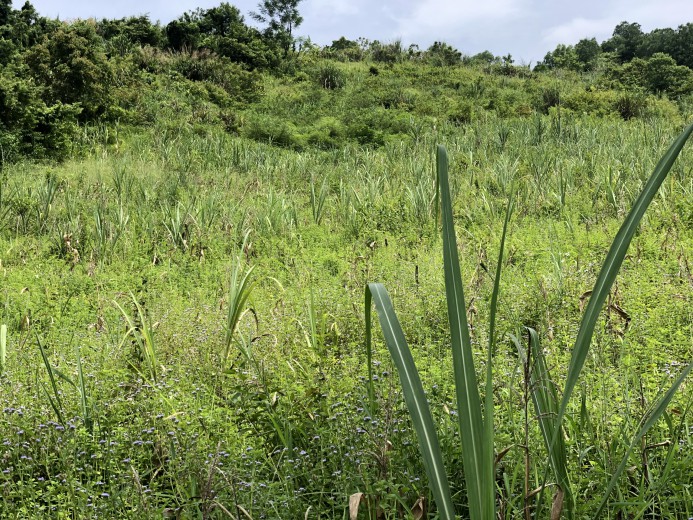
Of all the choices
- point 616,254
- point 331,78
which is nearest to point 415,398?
point 616,254

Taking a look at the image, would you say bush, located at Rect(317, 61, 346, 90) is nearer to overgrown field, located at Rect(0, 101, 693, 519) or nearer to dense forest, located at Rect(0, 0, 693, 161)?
dense forest, located at Rect(0, 0, 693, 161)

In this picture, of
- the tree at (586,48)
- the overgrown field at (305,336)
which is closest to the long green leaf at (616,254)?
the overgrown field at (305,336)

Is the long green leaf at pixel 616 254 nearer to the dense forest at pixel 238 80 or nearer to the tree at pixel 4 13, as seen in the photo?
the dense forest at pixel 238 80

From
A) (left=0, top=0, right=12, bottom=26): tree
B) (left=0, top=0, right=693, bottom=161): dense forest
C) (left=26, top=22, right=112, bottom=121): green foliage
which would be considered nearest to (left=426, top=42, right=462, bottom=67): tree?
(left=0, top=0, right=693, bottom=161): dense forest

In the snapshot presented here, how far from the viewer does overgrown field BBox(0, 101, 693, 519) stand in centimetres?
161

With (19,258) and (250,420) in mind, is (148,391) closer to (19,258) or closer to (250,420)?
(250,420)

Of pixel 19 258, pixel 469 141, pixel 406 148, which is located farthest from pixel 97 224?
pixel 469 141

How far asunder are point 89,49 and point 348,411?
42.5 ft

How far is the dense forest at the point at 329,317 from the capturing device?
1.36m

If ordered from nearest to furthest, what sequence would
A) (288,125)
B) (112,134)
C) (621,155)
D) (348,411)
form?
(348,411), (621,155), (112,134), (288,125)

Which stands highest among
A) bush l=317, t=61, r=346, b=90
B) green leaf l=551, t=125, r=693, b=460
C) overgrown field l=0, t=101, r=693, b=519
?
bush l=317, t=61, r=346, b=90

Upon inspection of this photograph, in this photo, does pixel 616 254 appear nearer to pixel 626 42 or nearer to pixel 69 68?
pixel 69 68

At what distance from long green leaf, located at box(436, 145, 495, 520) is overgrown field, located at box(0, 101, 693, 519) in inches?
12.1

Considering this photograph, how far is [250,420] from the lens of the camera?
6.84 ft
